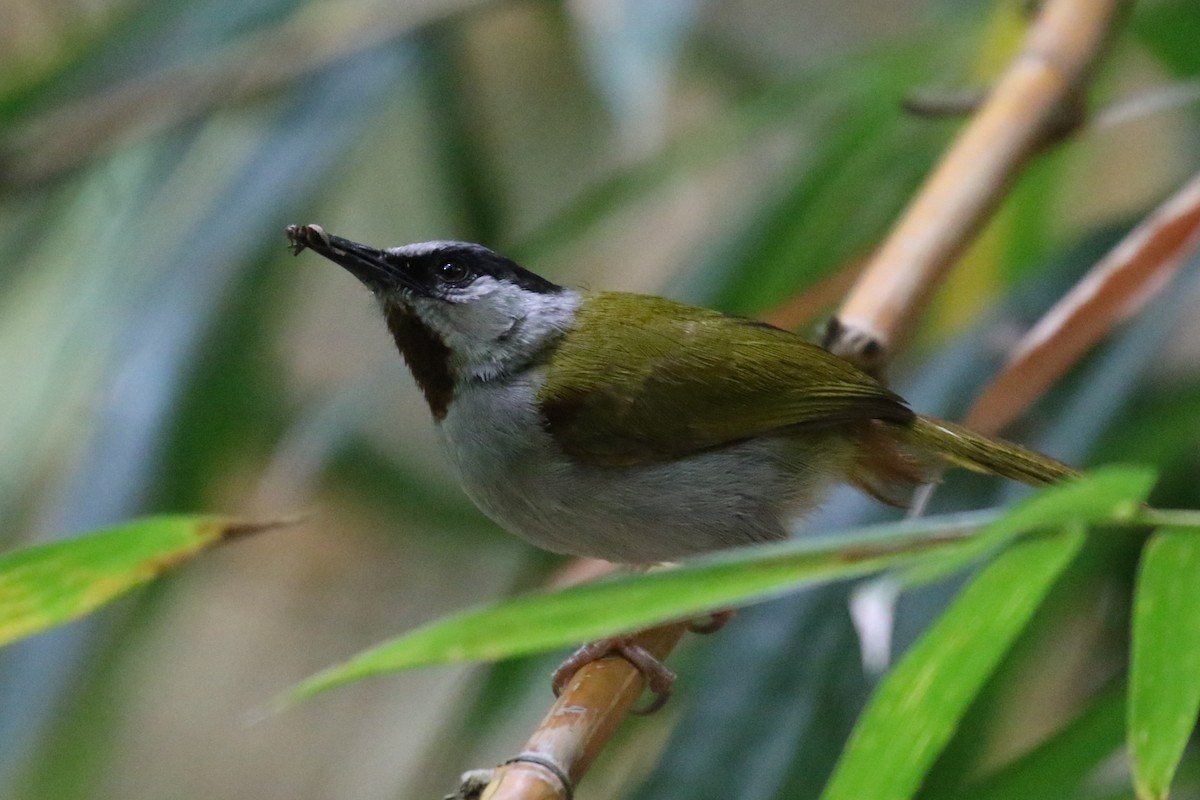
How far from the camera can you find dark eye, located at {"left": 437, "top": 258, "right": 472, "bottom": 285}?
1859 mm

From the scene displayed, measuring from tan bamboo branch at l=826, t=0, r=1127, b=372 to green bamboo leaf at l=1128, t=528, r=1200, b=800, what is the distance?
803 mm

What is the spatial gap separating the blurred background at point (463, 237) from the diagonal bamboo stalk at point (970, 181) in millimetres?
103

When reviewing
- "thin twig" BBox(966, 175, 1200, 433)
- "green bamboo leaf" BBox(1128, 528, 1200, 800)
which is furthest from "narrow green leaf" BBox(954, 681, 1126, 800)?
"green bamboo leaf" BBox(1128, 528, 1200, 800)

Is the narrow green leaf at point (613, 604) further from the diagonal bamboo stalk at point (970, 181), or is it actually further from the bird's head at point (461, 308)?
the bird's head at point (461, 308)

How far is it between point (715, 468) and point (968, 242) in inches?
17.4

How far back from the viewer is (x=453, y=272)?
6.12 feet

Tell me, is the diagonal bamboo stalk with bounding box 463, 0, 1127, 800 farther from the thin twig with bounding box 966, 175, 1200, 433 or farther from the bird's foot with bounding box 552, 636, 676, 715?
the thin twig with bounding box 966, 175, 1200, 433

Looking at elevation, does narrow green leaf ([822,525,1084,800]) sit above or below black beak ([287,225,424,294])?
below

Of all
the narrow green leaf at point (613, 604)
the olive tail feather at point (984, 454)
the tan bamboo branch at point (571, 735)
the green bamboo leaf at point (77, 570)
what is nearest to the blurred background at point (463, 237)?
the olive tail feather at point (984, 454)

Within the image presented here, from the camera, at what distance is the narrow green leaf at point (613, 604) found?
2.44ft

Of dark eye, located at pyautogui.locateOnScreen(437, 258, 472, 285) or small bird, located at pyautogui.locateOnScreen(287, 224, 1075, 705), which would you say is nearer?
small bird, located at pyautogui.locateOnScreen(287, 224, 1075, 705)

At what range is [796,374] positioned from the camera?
1.77m

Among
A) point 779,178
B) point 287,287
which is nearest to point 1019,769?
point 779,178

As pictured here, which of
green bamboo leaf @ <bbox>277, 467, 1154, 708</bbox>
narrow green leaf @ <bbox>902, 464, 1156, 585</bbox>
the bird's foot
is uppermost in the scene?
green bamboo leaf @ <bbox>277, 467, 1154, 708</bbox>
